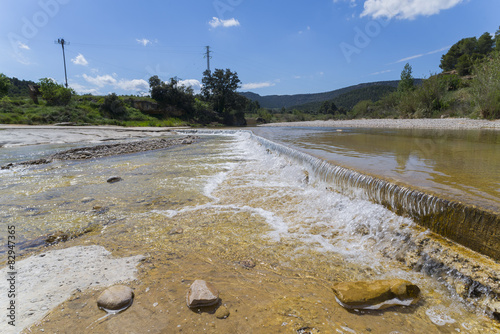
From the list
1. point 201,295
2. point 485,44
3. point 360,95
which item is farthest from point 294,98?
point 201,295

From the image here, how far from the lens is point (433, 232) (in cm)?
220

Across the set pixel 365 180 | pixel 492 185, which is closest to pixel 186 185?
pixel 365 180

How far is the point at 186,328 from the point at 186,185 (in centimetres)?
357

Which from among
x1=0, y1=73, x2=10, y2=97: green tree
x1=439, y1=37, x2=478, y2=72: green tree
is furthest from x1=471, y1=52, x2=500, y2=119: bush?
x1=0, y1=73, x2=10, y2=97: green tree

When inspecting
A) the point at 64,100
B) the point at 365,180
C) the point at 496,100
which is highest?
the point at 64,100

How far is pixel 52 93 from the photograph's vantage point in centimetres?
2972

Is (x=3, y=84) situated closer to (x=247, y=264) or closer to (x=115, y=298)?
(x=115, y=298)

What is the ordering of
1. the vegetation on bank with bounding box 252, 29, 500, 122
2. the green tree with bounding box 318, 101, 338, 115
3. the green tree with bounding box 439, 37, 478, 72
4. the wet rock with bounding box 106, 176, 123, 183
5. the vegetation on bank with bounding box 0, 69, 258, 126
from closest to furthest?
the wet rock with bounding box 106, 176, 123, 183
the vegetation on bank with bounding box 252, 29, 500, 122
the vegetation on bank with bounding box 0, 69, 258, 126
the green tree with bounding box 439, 37, 478, 72
the green tree with bounding box 318, 101, 338, 115

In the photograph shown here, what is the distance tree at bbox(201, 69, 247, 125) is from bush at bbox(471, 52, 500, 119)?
111 feet

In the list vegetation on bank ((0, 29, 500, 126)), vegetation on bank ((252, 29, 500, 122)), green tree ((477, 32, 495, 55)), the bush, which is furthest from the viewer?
green tree ((477, 32, 495, 55))

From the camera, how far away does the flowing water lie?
4.83 ft

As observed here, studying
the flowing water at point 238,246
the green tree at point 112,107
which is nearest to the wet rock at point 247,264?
the flowing water at point 238,246

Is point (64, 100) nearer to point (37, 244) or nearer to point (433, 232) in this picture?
point (37, 244)

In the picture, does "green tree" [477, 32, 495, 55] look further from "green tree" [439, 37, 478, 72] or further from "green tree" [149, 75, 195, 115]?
"green tree" [149, 75, 195, 115]
